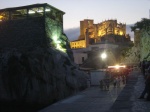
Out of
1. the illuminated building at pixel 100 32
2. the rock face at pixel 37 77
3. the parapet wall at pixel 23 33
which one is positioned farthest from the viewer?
the illuminated building at pixel 100 32

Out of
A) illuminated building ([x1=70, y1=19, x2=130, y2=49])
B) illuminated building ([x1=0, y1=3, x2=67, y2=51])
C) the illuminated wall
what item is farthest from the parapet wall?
the illuminated wall

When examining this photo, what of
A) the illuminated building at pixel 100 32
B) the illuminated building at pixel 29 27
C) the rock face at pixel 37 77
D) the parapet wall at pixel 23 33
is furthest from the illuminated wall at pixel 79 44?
the rock face at pixel 37 77

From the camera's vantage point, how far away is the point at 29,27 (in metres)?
45.1

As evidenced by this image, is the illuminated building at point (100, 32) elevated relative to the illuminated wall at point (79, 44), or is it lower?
elevated

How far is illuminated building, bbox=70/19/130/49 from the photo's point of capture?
110719 mm

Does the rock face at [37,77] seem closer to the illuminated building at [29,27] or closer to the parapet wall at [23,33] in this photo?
the parapet wall at [23,33]

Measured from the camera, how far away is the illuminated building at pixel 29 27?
1750 inches

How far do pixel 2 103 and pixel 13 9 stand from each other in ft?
53.5

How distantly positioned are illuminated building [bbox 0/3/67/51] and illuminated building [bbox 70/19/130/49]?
206 ft

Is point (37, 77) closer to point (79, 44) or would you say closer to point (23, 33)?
point (23, 33)

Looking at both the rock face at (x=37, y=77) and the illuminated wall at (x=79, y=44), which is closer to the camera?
the rock face at (x=37, y=77)

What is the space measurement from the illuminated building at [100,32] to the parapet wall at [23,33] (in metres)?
63.5

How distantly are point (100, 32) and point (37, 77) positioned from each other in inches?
3210

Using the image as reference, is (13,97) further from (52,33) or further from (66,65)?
(52,33)
